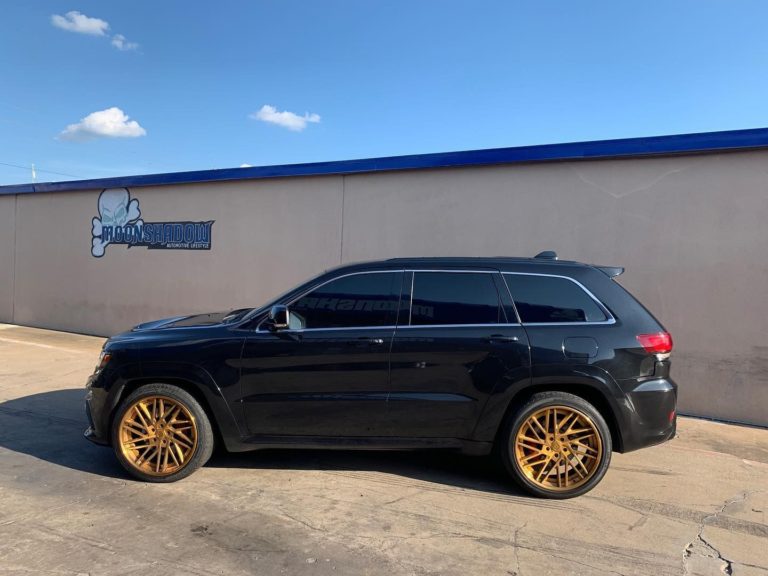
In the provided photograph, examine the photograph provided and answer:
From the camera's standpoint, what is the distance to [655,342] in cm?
424

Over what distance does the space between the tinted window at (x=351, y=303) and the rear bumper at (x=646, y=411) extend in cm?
189

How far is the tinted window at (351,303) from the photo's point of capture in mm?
4406

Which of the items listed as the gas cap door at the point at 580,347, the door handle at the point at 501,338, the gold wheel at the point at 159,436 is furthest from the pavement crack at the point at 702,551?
the gold wheel at the point at 159,436

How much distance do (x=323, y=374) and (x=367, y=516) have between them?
3.53 feet

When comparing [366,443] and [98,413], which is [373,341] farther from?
[98,413]

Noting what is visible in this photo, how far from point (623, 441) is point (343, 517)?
2154 mm

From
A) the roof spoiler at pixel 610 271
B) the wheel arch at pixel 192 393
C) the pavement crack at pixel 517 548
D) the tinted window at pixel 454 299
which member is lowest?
the pavement crack at pixel 517 548

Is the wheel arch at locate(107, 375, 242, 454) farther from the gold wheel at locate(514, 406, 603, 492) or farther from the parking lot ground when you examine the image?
the gold wheel at locate(514, 406, 603, 492)

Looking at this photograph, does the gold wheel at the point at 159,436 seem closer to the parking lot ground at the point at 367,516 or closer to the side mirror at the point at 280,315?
the parking lot ground at the point at 367,516

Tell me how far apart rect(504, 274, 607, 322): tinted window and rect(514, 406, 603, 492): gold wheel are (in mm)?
696

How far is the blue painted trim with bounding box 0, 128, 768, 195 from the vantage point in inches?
254

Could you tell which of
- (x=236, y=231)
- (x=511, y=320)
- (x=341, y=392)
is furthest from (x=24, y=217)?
(x=511, y=320)

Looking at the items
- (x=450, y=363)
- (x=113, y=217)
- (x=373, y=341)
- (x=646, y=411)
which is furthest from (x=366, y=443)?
(x=113, y=217)

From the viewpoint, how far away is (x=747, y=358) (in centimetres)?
656
